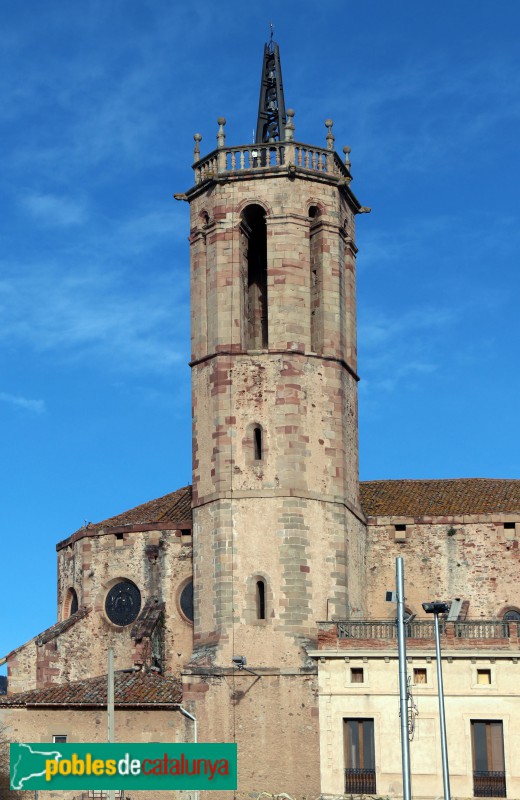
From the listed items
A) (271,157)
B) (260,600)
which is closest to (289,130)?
(271,157)

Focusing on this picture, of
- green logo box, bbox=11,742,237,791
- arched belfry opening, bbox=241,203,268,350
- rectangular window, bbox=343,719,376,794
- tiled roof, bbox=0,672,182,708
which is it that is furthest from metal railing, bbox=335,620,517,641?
arched belfry opening, bbox=241,203,268,350

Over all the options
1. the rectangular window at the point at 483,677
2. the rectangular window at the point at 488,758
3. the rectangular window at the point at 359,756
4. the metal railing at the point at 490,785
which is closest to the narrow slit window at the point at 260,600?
the rectangular window at the point at 359,756

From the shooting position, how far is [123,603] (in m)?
52.7

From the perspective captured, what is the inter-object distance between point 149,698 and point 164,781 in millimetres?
9843

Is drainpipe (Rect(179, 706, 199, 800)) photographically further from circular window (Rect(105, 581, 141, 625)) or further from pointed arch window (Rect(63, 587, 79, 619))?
pointed arch window (Rect(63, 587, 79, 619))

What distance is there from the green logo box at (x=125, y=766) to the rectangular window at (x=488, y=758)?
9.74 meters

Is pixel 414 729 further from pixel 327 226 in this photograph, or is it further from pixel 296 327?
pixel 327 226

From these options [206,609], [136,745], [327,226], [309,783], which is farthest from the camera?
[327,226]

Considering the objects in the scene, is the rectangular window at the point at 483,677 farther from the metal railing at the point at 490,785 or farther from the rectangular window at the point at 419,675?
the metal railing at the point at 490,785

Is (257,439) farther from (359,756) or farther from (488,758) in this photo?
(488,758)

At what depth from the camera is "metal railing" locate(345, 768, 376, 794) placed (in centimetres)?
4431

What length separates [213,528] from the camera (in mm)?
47875

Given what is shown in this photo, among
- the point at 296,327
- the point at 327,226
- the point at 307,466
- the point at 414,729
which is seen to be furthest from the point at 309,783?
the point at 327,226

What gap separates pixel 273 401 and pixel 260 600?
642 centimetres
